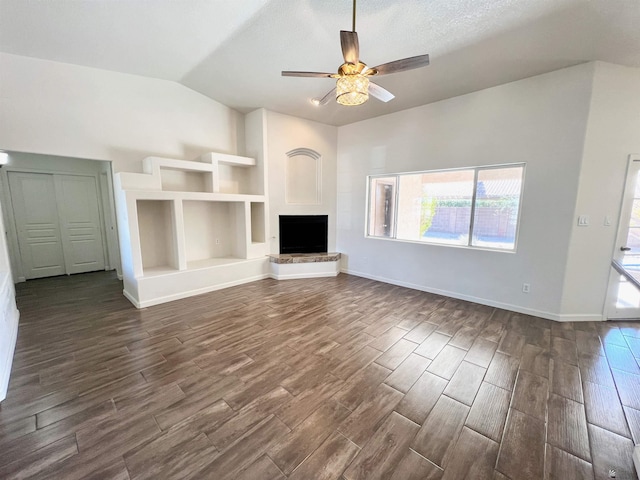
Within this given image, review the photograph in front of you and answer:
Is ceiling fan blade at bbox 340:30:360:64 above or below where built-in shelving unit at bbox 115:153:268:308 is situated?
above

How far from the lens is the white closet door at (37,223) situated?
16.0 ft

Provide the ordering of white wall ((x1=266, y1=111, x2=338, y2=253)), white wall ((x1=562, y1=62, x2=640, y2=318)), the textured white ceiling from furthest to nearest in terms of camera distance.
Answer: white wall ((x1=266, y1=111, x2=338, y2=253)) → white wall ((x1=562, y1=62, x2=640, y2=318)) → the textured white ceiling

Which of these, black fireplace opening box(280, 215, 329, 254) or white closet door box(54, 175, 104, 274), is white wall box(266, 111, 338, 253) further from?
white closet door box(54, 175, 104, 274)

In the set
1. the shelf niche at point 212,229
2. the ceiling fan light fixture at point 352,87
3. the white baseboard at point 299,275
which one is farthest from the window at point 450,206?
the shelf niche at point 212,229

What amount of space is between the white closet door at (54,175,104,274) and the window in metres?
6.05

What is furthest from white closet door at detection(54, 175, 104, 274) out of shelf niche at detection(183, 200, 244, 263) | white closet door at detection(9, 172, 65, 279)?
shelf niche at detection(183, 200, 244, 263)

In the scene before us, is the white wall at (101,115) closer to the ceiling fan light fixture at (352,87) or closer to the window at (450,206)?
the window at (450,206)

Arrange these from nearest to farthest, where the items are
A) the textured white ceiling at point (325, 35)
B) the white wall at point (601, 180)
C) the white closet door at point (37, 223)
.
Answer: the textured white ceiling at point (325, 35) < the white wall at point (601, 180) < the white closet door at point (37, 223)

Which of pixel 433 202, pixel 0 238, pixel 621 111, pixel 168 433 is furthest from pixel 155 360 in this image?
pixel 621 111

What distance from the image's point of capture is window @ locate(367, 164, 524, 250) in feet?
12.4

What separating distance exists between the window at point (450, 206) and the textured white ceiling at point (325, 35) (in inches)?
50.3

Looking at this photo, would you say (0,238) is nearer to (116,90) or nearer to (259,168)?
(116,90)

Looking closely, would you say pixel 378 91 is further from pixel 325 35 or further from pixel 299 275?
pixel 299 275

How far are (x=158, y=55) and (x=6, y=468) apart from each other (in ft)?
14.7
